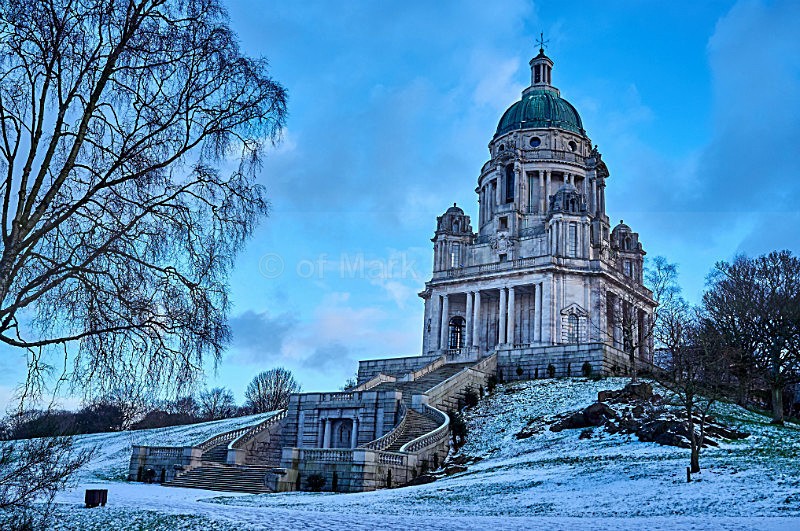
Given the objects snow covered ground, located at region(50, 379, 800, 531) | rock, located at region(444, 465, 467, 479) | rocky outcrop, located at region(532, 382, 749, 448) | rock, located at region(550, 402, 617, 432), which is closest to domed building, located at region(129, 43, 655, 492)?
rock, located at region(444, 465, 467, 479)

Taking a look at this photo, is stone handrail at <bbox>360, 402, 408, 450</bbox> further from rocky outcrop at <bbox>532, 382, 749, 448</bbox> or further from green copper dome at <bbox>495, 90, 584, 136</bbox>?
green copper dome at <bbox>495, 90, 584, 136</bbox>

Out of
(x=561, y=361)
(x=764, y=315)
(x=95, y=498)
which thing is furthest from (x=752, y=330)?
(x=95, y=498)

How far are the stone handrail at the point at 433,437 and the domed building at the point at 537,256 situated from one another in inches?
658

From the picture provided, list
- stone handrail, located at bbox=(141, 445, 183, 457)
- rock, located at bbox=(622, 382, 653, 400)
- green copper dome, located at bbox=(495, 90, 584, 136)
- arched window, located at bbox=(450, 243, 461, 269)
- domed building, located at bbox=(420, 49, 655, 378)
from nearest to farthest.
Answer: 1. stone handrail, located at bbox=(141, 445, 183, 457)
2. rock, located at bbox=(622, 382, 653, 400)
3. domed building, located at bbox=(420, 49, 655, 378)
4. arched window, located at bbox=(450, 243, 461, 269)
5. green copper dome, located at bbox=(495, 90, 584, 136)

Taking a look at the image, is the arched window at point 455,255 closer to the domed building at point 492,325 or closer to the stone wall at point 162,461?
the domed building at point 492,325

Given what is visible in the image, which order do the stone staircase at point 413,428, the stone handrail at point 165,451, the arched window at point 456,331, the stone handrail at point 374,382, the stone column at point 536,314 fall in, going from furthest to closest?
the arched window at point 456,331 → the stone column at point 536,314 → the stone handrail at point 374,382 → the stone handrail at point 165,451 → the stone staircase at point 413,428

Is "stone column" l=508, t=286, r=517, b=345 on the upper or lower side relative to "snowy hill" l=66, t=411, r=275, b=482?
upper

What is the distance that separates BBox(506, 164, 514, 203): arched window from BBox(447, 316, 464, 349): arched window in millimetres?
11826

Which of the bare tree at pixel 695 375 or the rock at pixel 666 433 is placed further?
the rock at pixel 666 433

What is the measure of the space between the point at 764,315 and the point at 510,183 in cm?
3022

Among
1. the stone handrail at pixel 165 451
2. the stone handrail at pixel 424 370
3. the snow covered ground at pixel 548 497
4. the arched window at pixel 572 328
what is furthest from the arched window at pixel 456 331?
the stone handrail at pixel 165 451

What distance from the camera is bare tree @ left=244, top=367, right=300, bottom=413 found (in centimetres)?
9356

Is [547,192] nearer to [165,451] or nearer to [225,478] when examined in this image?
[165,451]

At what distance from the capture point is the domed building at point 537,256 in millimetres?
61156
